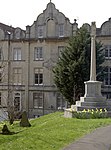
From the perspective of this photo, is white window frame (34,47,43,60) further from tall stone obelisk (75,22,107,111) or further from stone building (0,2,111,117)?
tall stone obelisk (75,22,107,111)

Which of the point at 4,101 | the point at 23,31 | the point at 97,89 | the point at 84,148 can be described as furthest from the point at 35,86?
the point at 84,148

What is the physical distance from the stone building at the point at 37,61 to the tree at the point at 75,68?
1041cm

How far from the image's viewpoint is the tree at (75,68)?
37.4 m

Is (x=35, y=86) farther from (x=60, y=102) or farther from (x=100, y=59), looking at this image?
(x=100, y=59)

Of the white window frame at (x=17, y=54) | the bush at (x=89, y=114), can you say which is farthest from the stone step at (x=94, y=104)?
the white window frame at (x=17, y=54)

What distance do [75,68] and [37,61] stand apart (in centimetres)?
1454

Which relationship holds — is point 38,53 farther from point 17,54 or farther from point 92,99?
point 92,99

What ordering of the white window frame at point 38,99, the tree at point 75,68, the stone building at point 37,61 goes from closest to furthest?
1. the tree at point 75,68
2. the stone building at point 37,61
3. the white window frame at point 38,99

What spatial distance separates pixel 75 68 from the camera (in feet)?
122

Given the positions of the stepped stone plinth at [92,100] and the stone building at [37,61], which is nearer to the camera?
the stepped stone plinth at [92,100]

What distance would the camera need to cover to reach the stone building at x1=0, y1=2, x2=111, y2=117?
162ft

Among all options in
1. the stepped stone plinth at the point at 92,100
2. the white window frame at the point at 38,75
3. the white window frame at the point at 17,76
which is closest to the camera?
the stepped stone plinth at the point at 92,100

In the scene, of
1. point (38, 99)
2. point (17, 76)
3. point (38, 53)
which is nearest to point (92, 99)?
point (38, 99)

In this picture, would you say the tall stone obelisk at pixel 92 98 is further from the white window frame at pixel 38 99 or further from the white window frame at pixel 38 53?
the white window frame at pixel 38 53
